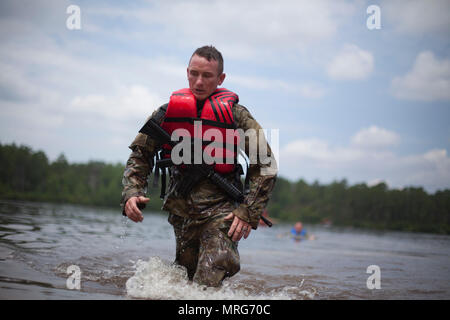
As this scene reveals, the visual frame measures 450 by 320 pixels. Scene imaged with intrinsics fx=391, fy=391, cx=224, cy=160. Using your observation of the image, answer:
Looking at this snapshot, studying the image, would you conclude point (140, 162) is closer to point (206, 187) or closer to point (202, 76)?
point (206, 187)

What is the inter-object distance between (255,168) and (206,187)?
522 millimetres

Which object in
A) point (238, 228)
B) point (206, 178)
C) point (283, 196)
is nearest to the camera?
point (238, 228)

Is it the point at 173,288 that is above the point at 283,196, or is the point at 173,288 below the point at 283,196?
above

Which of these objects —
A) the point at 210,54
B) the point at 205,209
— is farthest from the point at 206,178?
the point at 210,54

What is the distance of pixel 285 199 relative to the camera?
139750 millimetres

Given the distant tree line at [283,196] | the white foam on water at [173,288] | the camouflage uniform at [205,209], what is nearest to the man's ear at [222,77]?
the camouflage uniform at [205,209]

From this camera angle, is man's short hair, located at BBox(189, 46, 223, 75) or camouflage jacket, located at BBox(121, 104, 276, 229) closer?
camouflage jacket, located at BBox(121, 104, 276, 229)

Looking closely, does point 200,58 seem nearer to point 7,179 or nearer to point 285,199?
point 7,179

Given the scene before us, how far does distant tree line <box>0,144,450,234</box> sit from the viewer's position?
7356 centimetres

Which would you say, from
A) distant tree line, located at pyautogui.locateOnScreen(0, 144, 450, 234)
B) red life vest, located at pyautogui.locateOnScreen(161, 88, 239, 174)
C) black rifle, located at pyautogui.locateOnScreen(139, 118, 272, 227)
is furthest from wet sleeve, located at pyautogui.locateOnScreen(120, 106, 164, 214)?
distant tree line, located at pyautogui.locateOnScreen(0, 144, 450, 234)

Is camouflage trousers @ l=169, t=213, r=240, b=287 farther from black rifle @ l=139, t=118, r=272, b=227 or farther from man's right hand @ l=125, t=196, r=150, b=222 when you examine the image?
man's right hand @ l=125, t=196, r=150, b=222

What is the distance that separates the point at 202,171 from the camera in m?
3.77
